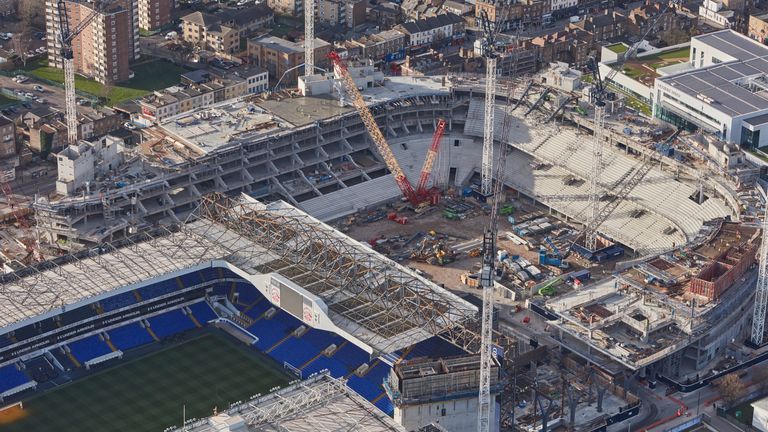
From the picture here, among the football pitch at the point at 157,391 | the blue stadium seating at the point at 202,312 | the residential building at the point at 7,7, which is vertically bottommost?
the football pitch at the point at 157,391

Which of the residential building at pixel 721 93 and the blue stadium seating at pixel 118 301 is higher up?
the residential building at pixel 721 93

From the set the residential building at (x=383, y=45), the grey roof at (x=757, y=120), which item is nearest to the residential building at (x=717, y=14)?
the residential building at (x=383, y=45)

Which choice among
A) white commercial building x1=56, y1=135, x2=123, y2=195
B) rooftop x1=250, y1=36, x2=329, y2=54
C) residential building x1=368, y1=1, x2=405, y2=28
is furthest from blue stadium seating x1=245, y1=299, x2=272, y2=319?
residential building x1=368, y1=1, x2=405, y2=28

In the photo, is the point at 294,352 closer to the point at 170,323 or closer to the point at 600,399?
the point at 170,323

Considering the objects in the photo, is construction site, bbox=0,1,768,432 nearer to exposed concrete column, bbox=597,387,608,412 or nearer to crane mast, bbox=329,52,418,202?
exposed concrete column, bbox=597,387,608,412

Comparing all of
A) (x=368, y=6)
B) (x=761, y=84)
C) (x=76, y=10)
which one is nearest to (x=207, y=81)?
(x=76, y=10)

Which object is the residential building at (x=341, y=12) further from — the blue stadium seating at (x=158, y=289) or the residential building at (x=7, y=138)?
the blue stadium seating at (x=158, y=289)

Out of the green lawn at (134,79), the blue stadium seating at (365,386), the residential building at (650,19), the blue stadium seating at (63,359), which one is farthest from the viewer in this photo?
the residential building at (650,19)
